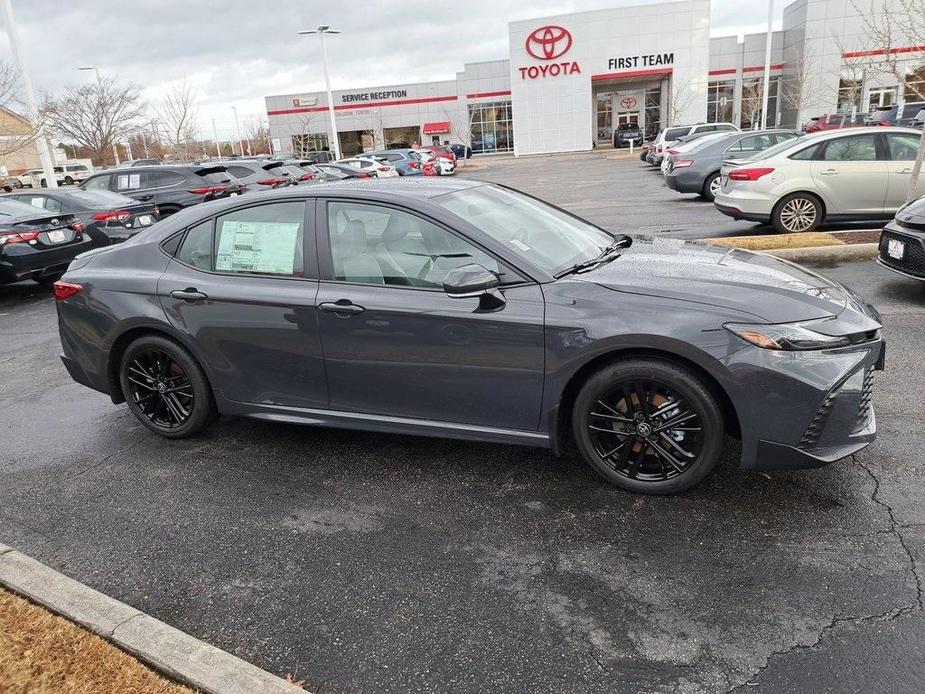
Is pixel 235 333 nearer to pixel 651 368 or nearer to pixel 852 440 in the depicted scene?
pixel 651 368

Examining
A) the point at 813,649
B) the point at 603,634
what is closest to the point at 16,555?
the point at 603,634

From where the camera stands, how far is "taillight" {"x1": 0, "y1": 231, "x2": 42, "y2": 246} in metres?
9.50

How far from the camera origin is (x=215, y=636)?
2719 millimetres

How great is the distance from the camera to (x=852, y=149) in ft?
32.4

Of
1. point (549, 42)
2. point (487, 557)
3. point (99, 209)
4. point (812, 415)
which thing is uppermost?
point (549, 42)

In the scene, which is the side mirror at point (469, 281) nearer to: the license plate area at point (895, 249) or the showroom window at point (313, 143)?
the license plate area at point (895, 249)

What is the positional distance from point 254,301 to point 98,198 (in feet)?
32.7

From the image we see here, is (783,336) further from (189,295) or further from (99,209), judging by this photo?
(99,209)

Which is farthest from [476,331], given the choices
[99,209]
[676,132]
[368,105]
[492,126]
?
[368,105]

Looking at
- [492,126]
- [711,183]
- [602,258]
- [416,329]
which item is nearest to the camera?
[416,329]

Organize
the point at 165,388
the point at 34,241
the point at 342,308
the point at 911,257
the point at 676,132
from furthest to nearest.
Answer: the point at 676,132 → the point at 34,241 → the point at 911,257 → the point at 165,388 → the point at 342,308

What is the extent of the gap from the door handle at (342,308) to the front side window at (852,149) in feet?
29.0

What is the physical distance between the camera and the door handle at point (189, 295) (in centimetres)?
416

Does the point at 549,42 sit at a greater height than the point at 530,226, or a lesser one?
greater
